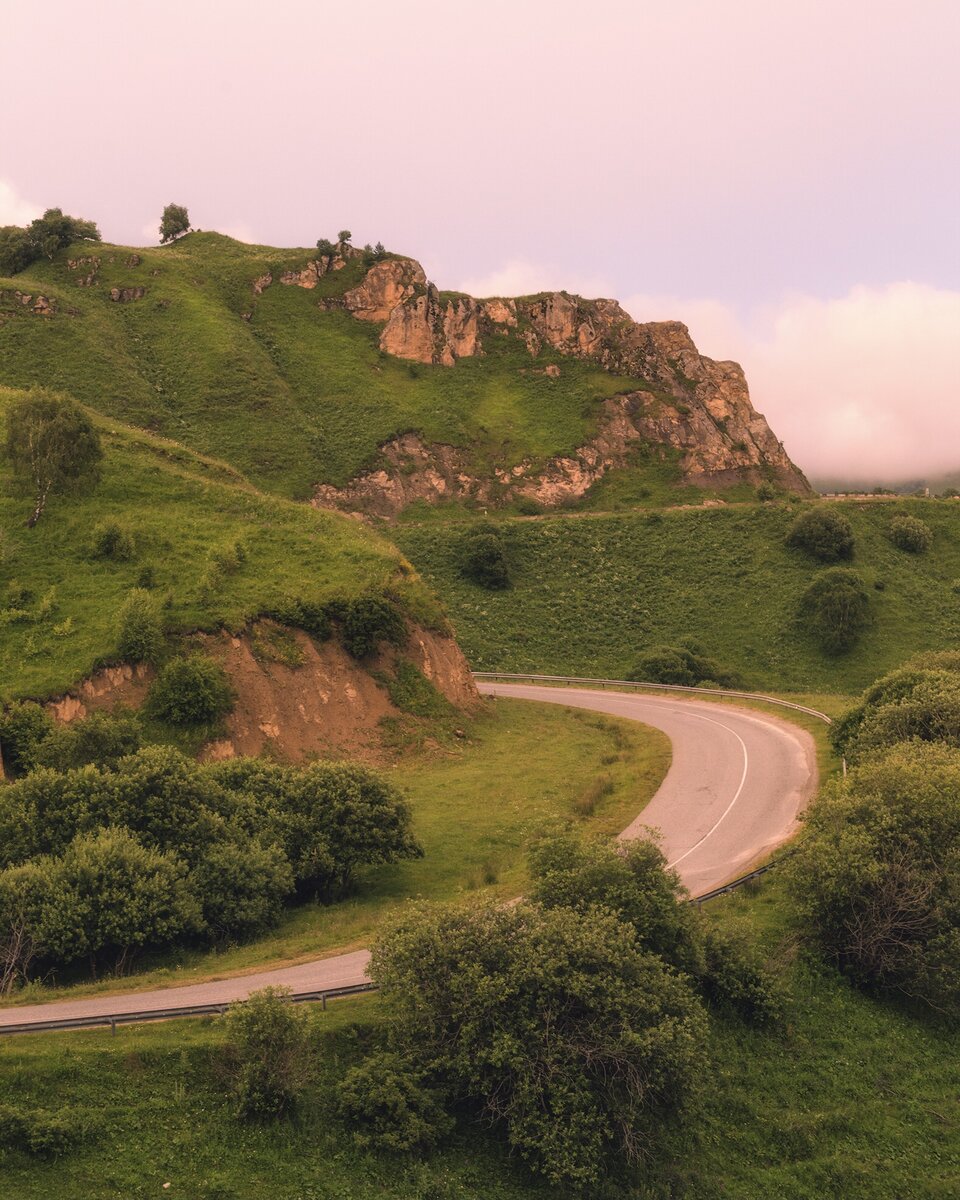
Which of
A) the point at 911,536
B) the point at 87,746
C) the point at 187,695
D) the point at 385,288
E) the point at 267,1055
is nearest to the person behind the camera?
the point at 267,1055

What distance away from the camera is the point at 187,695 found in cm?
3806

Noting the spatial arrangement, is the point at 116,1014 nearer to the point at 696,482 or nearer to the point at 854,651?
the point at 854,651

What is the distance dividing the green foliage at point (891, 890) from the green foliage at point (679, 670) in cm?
3401

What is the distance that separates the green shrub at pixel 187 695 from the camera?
3794 centimetres

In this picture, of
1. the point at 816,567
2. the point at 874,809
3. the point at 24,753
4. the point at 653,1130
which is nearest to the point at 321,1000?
the point at 653,1130

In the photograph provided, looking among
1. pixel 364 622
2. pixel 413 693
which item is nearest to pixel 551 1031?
pixel 413 693

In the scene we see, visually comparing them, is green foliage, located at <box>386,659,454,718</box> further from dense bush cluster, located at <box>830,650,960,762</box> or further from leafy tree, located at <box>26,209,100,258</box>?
leafy tree, located at <box>26,209,100,258</box>

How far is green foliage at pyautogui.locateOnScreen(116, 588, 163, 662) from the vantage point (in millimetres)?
38844

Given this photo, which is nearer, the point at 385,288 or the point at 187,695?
the point at 187,695

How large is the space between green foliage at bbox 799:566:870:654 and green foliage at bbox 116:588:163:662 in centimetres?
4651

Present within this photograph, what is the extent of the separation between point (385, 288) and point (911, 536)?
61578 millimetres

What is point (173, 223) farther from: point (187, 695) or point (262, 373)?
point (187, 695)

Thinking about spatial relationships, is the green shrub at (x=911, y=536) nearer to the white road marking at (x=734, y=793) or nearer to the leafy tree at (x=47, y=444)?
the white road marking at (x=734, y=793)

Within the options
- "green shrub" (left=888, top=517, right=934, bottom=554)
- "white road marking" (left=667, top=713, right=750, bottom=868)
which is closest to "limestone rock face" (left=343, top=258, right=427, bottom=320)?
"green shrub" (left=888, top=517, right=934, bottom=554)
